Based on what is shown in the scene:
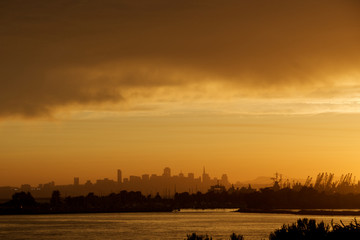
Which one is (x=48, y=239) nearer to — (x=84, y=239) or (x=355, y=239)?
(x=84, y=239)

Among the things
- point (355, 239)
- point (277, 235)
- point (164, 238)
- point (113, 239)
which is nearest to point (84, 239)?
point (113, 239)

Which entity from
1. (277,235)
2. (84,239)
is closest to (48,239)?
(84,239)

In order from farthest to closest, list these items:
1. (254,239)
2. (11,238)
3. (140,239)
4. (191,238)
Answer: (11,238) < (140,239) < (254,239) < (191,238)

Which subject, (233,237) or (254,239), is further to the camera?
(254,239)

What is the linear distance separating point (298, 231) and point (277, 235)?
1.73m

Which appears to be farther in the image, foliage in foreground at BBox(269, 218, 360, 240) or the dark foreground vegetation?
foliage in foreground at BBox(269, 218, 360, 240)

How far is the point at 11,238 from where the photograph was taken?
364ft

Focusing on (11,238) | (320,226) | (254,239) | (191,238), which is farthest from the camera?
(11,238)

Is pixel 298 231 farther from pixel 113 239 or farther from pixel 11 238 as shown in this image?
pixel 11 238

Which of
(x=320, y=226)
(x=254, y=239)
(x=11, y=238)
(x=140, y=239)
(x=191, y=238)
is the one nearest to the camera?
(x=191, y=238)

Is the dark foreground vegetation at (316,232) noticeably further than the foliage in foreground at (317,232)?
No

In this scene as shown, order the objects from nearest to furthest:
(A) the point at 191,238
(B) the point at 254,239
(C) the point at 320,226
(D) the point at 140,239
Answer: (A) the point at 191,238, (C) the point at 320,226, (B) the point at 254,239, (D) the point at 140,239

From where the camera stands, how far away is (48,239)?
106 meters

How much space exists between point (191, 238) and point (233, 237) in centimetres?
262
